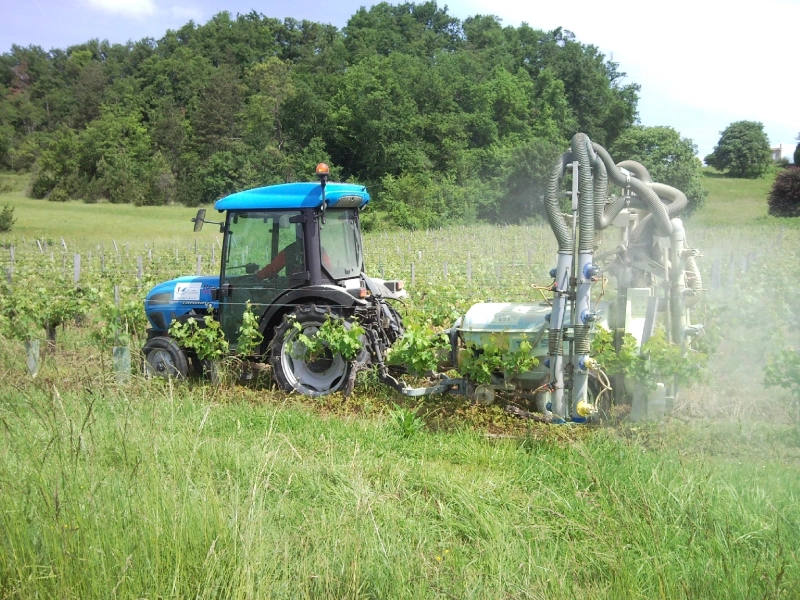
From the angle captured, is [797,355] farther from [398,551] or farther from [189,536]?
[189,536]

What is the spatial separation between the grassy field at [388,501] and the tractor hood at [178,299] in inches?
74.2

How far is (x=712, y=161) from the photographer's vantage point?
68.0 m

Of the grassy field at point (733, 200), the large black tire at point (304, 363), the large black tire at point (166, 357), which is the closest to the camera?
the large black tire at point (304, 363)

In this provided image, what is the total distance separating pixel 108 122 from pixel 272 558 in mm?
70411

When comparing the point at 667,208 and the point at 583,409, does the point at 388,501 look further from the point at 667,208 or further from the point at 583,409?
the point at 667,208

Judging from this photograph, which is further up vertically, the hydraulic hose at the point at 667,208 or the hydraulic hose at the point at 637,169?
the hydraulic hose at the point at 637,169

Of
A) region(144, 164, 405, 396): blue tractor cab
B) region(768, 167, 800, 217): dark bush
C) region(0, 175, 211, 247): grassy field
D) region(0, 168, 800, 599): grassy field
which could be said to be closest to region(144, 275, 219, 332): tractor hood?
region(144, 164, 405, 396): blue tractor cab

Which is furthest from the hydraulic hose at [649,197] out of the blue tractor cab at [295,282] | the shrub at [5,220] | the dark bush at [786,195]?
the dark bush at [786,195]

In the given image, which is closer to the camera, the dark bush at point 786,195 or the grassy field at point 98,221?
the grassy field at point 98,221

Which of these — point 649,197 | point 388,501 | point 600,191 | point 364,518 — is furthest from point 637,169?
point 364,518

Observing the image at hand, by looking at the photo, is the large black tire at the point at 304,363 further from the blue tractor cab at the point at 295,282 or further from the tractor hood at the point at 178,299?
the tractor hood at the point at 178,299

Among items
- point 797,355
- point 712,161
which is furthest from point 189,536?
point 712,161

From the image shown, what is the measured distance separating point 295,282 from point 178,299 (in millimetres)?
1662

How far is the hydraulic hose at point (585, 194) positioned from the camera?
5.46 metres
